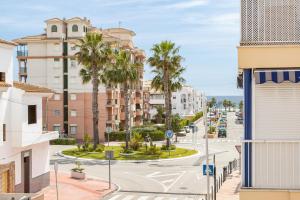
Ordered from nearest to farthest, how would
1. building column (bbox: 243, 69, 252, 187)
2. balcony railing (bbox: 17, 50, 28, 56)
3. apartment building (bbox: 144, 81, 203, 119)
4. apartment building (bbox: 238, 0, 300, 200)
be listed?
apartment building (bbox: 238, 0, 300, 200), building column (bbox: 243, 69, 252, 187), balcony railing (bbox: 17, 50, 28, 56), apartment building (bbox: 144, 81, 203, 119)

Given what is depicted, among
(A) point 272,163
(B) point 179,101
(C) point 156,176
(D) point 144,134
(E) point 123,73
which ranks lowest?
(C) point 156,176

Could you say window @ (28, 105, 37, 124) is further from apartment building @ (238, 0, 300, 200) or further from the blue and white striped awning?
the blue and white striped awning

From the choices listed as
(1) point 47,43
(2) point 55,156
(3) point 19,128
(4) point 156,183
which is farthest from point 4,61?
(1) point 47,43

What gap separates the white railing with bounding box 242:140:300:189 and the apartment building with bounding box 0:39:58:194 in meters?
20.8

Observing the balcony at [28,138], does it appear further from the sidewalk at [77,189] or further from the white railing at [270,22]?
the white railing at [270,22]

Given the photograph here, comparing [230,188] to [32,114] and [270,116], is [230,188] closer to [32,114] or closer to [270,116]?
[32,114]

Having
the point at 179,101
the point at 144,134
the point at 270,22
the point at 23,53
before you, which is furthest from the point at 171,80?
the point at 179,101

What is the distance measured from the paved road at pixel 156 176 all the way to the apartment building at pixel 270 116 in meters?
23.7

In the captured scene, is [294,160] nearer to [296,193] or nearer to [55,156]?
[296,193]

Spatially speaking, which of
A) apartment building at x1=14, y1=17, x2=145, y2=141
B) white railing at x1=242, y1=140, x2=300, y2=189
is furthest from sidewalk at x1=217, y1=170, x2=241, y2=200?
apartment building at x1=14, y1=17, x2=145, y2=141

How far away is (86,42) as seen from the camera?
59.9m

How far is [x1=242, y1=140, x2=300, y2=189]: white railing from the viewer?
35.9 ft

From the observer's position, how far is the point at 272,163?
1101 cm

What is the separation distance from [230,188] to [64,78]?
5574 cm
